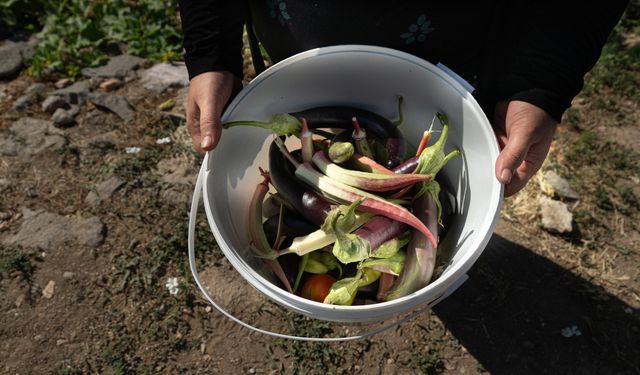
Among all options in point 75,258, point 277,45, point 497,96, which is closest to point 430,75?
point 497,96

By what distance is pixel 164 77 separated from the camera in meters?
3.77

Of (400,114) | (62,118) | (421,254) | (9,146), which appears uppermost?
(400,114)

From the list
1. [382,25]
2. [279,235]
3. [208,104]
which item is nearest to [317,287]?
[279,235]

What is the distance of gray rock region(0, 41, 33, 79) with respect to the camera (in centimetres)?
374

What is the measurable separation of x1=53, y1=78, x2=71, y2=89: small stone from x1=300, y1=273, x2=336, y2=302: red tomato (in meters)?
2.75

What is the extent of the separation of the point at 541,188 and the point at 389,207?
1.75m

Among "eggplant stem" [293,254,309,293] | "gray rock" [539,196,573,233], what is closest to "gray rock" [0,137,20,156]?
"eggplant stem" [293,254,309,293]

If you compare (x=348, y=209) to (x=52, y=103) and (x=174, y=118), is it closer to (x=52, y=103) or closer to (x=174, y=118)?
(x=174, y=118)

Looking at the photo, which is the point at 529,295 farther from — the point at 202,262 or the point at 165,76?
the point at 165,76

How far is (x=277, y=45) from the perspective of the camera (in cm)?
212

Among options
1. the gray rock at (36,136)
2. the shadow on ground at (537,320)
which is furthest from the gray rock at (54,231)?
the shadow on ground at (537,320)

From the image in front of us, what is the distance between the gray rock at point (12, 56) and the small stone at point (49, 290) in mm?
1874

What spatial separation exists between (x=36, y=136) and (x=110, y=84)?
2.09ft

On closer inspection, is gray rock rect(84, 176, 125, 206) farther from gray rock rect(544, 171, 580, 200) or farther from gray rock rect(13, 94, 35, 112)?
gray rock rect(544, 171, 580, 200)
